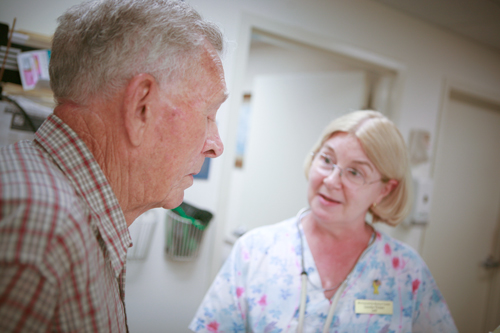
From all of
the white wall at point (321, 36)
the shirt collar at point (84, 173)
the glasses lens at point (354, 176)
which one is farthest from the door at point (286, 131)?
the shirt collar at point (84, 173)

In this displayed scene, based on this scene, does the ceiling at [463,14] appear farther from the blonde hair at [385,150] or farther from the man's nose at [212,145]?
the man's nose at [212,145]

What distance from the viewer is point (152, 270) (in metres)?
1.58

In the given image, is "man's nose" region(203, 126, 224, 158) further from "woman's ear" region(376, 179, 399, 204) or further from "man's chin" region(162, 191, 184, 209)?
"woman's ear" region(376, 179, 399, 204)

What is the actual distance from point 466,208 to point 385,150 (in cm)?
213

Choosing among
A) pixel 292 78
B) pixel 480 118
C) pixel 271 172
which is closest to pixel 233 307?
pixel 271 172

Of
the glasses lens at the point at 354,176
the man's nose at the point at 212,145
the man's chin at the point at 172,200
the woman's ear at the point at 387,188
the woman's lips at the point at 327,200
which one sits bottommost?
the woman's lips at the point at 327,200

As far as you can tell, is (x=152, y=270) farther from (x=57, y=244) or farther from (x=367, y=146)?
(x=57, y=244)

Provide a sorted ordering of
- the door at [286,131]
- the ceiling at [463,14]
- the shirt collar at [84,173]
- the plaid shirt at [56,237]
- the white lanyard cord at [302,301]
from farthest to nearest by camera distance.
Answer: the door at [286,131], the ceiling at [463,14], the white lanyard cord at [302,301], the shirt collar at [84,173], the plaid shirt at [56,237]

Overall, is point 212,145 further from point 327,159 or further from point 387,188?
point 387,188

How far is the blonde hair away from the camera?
1178 mm

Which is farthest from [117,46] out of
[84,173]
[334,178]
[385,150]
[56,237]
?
[385,150]

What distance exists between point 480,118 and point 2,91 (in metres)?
3.30

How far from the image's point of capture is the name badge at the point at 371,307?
108cm

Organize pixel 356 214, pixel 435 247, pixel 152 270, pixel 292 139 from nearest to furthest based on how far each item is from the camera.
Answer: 1. pixel 356 214
2. pixel 152 270
3. pixel 292 139
4. pixel 435 247
